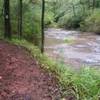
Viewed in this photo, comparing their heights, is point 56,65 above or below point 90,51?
above

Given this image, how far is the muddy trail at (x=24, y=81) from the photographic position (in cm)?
603

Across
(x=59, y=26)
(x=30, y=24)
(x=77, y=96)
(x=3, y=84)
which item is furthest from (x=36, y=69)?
(x=59, y=26)

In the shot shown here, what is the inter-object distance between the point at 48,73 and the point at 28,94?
5.31 ft

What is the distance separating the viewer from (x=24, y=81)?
682 cm

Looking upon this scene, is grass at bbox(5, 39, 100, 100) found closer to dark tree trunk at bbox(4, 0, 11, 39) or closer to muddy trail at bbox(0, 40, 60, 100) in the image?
muddy trail at bbox(0, 40, 60, 100)

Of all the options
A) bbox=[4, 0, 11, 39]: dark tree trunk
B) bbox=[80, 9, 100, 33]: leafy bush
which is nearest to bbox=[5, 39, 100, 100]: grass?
bbox=[4, 0, 11, 39]: dark tree trunk

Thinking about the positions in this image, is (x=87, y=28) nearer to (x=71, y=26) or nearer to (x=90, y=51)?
(x=71, y=26)

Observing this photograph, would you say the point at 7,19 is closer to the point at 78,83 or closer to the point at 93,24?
the point at 78,83

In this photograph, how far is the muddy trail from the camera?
6027mm

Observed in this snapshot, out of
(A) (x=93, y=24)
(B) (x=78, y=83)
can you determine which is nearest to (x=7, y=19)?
(B) (x=78, y=83)

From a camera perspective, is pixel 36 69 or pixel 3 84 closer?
pixel 3 84

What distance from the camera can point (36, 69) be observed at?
7.92 m

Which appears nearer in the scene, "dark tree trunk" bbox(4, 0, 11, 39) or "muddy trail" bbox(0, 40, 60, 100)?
"muddy trail" bbox(0, 40, 60, 100)

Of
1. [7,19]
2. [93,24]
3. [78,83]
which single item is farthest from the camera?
[93,24]
